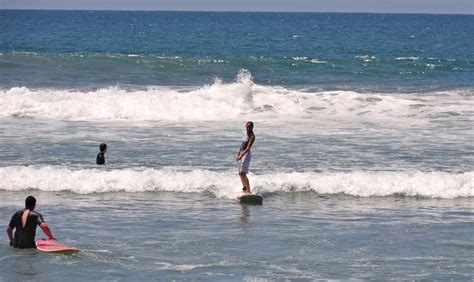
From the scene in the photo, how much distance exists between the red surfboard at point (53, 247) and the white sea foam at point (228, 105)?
1522 centimetres

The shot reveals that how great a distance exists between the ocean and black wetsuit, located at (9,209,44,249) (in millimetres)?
178

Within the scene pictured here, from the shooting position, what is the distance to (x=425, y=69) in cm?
4978

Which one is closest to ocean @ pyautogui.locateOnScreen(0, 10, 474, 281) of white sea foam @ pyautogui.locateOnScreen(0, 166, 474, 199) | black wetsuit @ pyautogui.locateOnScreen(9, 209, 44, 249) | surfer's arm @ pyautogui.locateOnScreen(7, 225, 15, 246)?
white sea foam @ pyautogui.locateOnScreen(0, 166, 474, 199)

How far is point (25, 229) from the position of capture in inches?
563

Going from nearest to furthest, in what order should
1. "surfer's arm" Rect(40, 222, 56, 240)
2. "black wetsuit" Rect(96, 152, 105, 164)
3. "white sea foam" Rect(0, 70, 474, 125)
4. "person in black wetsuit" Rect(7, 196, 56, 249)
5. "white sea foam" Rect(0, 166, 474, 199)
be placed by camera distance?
"surfer's arm" Rect(40, 222, 56, 240) → "person in black wetsuit" Rect(7, 196, 56, 249) → "white sea foam" Rect(0, 166, 474, 199) → "black wetsuit" Rect(96, 152, 105, 164) → "white sea foam" Rect(0, 70, 474, 125)

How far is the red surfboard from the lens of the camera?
46.4ft

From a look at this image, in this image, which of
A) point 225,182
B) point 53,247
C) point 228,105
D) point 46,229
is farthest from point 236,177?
point 228,105

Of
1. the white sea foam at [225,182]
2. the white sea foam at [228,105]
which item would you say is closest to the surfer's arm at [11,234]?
the white sea foam at [225,182]

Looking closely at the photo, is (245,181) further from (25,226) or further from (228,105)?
(228,105)

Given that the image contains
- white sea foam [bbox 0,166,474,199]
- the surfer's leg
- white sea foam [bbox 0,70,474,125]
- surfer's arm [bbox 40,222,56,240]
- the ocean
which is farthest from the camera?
white sea foam [bbox 0,70,474,125]

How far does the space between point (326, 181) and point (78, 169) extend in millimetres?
5684

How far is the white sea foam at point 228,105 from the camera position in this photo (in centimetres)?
2997

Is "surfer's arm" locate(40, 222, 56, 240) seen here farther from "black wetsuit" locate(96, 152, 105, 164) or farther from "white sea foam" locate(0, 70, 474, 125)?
"white sea foam" locate(0, 70, 474, 125)

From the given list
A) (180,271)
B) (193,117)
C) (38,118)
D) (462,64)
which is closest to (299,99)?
(193,117)
